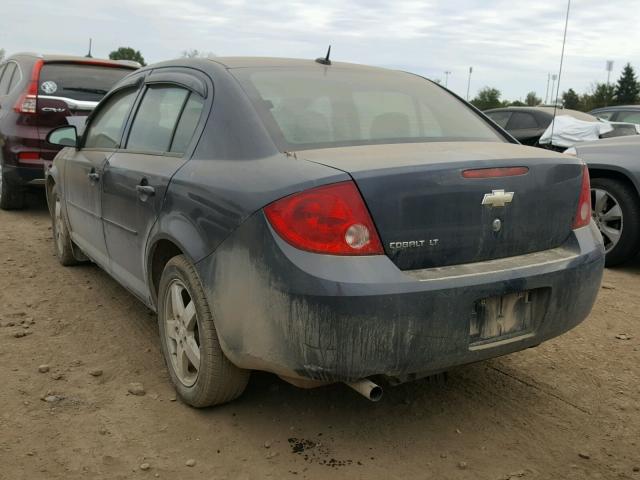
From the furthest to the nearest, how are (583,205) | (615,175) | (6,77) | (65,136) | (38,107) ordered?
(6,77)
(38,107)
(615,175)
(65,136)
(583,205)

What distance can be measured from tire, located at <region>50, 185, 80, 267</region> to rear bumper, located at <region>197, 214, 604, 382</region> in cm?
294

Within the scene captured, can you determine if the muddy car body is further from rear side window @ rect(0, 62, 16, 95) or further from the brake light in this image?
rear side window @ rect(0, 62, 16, 95)

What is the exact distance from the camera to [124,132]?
12.3 ft

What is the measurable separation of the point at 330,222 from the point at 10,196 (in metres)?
6.20

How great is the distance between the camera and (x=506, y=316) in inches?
98.0

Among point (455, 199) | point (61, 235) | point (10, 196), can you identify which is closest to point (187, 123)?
point (455, 199)

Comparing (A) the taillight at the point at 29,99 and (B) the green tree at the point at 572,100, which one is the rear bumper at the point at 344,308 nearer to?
(A) the taillight at the point at 29,99

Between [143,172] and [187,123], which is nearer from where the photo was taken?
[187,123]

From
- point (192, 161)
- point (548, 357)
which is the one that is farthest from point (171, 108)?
point (548, 357)

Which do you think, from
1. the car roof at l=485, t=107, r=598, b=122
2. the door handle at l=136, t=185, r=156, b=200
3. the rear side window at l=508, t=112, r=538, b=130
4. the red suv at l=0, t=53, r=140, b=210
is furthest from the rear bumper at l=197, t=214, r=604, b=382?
the rear side window at l=508, t=112, r=538, b=130

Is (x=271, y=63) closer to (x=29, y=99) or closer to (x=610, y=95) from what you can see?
(x=29, y=99)

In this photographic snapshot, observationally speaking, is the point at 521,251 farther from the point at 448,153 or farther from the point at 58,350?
the point at 58,350

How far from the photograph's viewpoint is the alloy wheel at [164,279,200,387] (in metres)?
2.86

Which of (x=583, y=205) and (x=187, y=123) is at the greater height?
(x=187, y=123)
